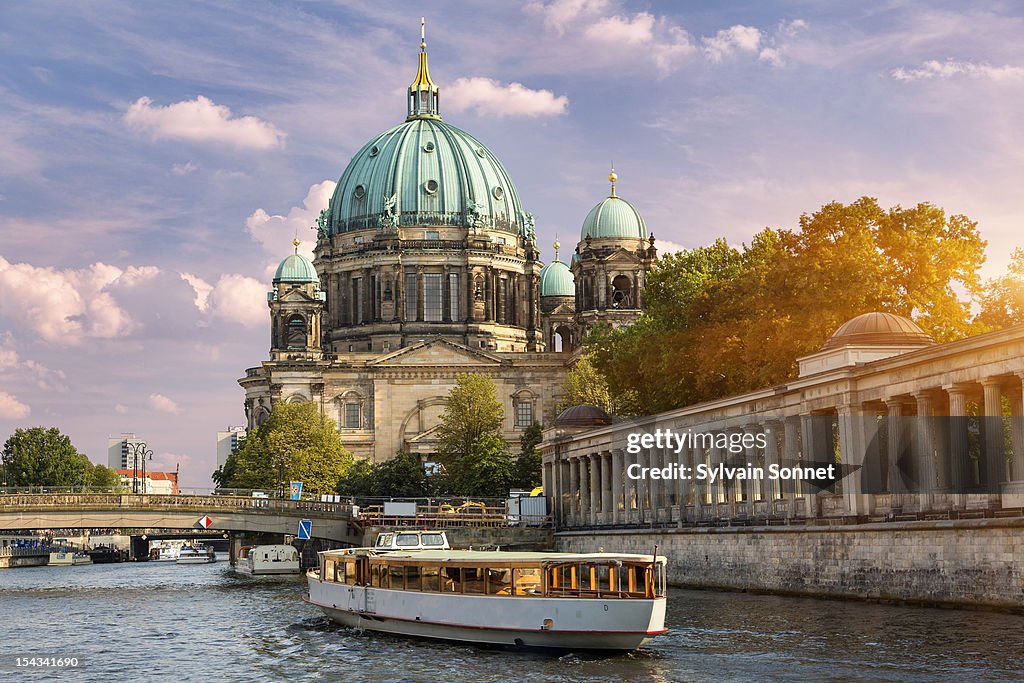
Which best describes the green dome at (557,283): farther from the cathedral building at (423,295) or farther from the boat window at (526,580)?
the boat window at (526,580)

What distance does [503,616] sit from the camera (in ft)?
149

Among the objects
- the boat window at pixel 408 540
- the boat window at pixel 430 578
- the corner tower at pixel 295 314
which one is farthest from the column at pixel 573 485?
the corner tower at pixel 295 314

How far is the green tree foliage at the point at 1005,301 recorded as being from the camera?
7750cm

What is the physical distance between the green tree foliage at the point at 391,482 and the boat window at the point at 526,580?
72901 millimetres

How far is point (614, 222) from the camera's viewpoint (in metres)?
156

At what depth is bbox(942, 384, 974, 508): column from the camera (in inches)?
2048

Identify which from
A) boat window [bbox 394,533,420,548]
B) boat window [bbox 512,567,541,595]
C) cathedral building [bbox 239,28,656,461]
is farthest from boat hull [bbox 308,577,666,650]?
cathedral building [bbox 239,28,656,461]

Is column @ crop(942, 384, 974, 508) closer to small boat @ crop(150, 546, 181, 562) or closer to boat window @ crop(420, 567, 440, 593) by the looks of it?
boat window @ crop(420, 567, 440, 593)

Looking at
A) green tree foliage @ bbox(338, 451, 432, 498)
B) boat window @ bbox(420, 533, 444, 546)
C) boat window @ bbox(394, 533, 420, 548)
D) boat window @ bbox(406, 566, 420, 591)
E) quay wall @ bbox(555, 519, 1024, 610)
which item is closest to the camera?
quay wall @ bbox(555, 519, 1024, 610)

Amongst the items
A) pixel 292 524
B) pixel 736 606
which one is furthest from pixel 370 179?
pixel 736 606

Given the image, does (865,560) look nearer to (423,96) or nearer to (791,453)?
(791,453)

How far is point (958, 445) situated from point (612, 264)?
102 metres

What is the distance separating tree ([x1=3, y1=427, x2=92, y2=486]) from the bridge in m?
61.9

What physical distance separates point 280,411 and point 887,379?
84.2 metres
